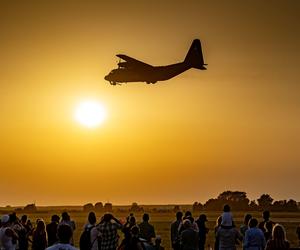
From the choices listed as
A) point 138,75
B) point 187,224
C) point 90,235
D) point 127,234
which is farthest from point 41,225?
point 138,75

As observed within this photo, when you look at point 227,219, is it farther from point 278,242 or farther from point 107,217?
point 278,242

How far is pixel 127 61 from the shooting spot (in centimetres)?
5784

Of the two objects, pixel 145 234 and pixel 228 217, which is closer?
pixel 228 217

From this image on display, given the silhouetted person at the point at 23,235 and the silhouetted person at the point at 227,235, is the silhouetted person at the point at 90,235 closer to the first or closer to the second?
the silhouetted person at the point at 23,235

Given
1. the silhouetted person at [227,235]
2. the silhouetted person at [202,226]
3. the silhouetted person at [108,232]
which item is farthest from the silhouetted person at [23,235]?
the silhouetted person at [227,235]

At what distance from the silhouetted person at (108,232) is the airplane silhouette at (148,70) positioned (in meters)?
33.9

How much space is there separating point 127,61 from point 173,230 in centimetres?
3548

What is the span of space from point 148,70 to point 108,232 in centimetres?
3718

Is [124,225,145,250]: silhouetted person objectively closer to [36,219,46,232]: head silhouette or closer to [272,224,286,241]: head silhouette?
[272,224,286,241]: head silhouette

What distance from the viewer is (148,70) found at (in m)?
55.0

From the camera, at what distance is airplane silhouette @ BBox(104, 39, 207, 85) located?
52.8 m

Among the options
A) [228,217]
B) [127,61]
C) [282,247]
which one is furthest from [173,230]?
[127,61]

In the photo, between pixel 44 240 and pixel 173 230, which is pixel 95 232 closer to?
pixel 44 240

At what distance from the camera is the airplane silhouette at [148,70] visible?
52812mm
